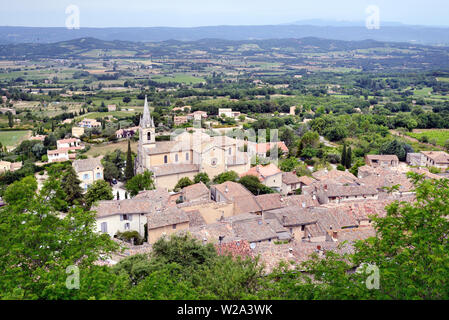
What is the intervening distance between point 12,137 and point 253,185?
48.3 metres

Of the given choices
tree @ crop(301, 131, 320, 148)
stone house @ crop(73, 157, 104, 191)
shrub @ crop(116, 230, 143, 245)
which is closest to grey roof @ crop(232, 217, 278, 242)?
shrub @ crop(116, 230, 143, 245)

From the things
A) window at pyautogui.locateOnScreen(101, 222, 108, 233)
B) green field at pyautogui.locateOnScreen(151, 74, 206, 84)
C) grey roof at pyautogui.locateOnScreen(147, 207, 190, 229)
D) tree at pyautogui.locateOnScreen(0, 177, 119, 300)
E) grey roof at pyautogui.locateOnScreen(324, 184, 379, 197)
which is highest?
green field at pyautogui.locateOnScreen(151, 74, 206, 84)

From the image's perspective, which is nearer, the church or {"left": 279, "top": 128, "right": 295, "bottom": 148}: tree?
the church

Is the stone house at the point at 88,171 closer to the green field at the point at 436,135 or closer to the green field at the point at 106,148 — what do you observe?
the green field at the point at 106,148

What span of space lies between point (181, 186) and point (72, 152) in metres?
22.6

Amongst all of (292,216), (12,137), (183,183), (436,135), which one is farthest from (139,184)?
(436,135)

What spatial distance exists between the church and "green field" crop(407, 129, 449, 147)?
35.2 meters

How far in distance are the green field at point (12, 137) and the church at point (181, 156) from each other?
3326cm

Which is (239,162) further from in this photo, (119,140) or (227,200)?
(119,140)

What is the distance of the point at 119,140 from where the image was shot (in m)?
54.5

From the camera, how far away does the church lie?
3275 centimetres

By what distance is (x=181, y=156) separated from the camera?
113 ft

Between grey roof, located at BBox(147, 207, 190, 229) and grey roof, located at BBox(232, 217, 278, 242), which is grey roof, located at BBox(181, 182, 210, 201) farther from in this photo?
grey roof, located at BBox(232, 217, 278, 242)
